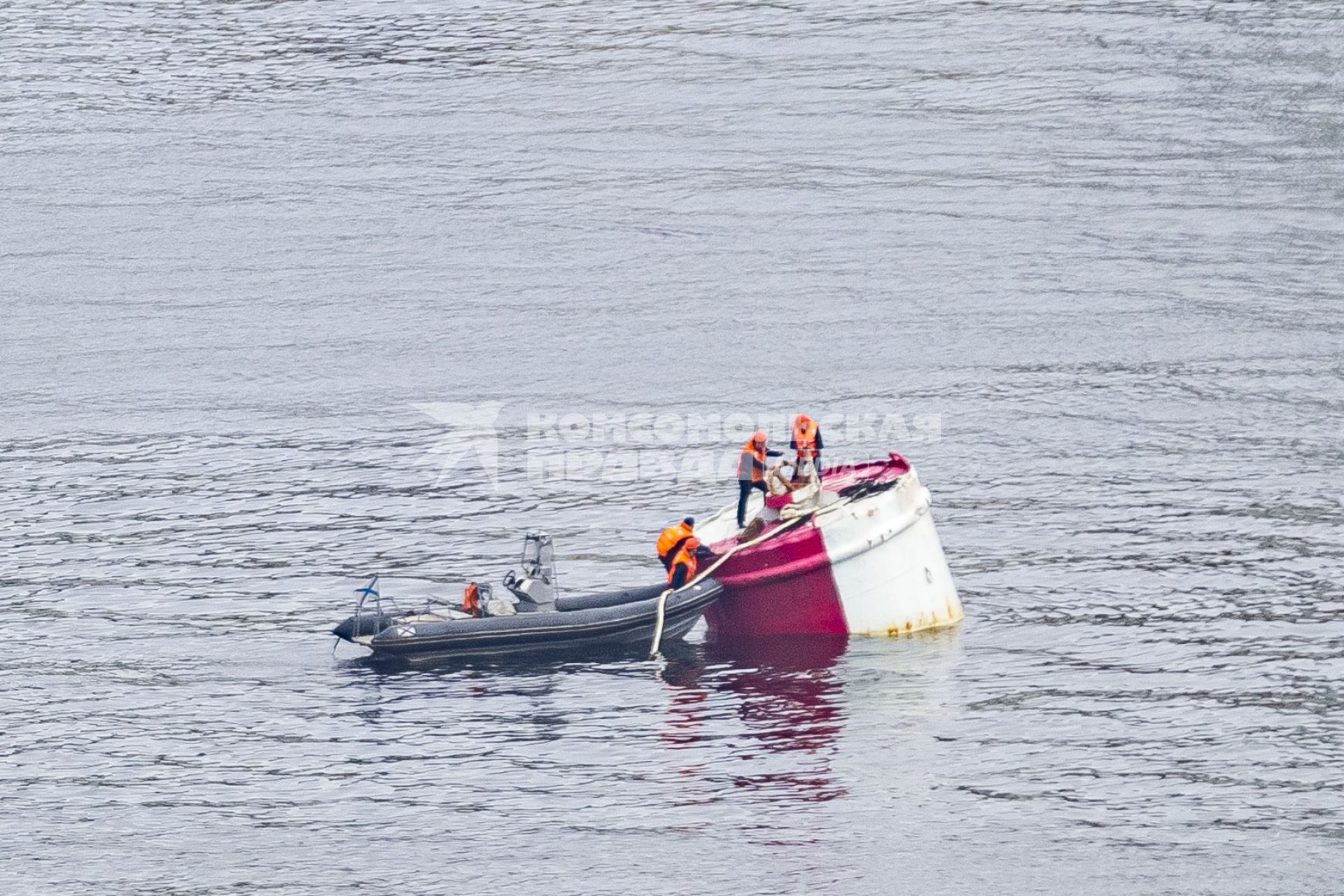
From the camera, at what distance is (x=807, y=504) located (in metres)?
23.5

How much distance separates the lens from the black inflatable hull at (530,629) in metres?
22.7

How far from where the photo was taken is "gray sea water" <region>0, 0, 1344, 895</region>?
18.3 metres

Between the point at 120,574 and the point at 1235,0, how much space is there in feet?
139

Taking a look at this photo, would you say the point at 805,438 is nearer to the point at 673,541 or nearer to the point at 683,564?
the point at 673,541

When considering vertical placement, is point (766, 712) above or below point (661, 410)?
below

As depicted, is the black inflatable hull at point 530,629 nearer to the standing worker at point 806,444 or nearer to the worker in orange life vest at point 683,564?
the worker in orange life vest at point 683,564

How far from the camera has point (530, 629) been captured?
2277cm

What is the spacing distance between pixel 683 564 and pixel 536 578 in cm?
203

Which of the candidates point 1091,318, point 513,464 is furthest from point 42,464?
point 1091,318

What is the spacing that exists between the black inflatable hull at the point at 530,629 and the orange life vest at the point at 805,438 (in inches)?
86.1

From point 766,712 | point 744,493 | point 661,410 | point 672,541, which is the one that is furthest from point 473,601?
point 661,410

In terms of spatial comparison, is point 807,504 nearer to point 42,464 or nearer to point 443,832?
point 443,832

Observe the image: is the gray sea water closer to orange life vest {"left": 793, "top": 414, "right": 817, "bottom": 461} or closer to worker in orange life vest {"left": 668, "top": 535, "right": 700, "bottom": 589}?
worker in orange life vest {"left": 668, "top": 535, "right": 700, "bottom": 589}

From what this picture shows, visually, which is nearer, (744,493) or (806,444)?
(806,444)
